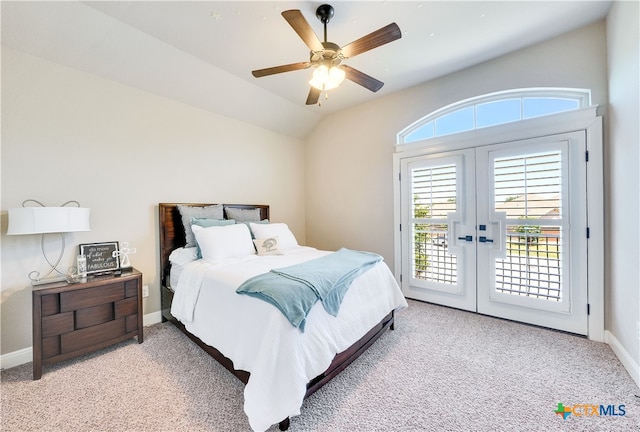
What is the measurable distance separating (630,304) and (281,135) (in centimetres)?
439

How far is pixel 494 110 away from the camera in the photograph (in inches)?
115

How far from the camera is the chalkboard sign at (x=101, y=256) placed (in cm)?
240

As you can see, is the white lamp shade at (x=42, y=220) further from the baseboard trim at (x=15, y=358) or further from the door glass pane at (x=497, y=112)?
the door glass pane at (x=497, y=112)

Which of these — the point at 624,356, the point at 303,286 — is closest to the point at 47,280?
the point at 303,286

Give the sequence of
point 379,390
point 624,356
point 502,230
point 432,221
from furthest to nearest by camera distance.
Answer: point 432,221
point 502,230
point 624,356
point 379,390

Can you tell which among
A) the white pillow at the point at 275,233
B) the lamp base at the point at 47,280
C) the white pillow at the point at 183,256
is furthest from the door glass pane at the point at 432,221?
the lamp base at the point at 47,280

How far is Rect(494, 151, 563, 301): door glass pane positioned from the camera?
2.53m

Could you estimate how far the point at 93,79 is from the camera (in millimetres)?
2502

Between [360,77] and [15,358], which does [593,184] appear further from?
[15,358]

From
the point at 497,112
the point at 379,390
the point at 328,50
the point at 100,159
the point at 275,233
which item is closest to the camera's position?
the point at 379,390

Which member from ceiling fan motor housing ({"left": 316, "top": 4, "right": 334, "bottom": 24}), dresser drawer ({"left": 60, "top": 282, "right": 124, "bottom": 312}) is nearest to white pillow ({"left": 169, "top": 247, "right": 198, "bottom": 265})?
dresser drawer ({"left": 60, "top": 282, "right": 124, "bottom": 312})

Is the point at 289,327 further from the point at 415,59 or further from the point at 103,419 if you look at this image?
the point at 415,59

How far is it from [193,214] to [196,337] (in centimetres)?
137

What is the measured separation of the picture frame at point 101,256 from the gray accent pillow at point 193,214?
65cm
